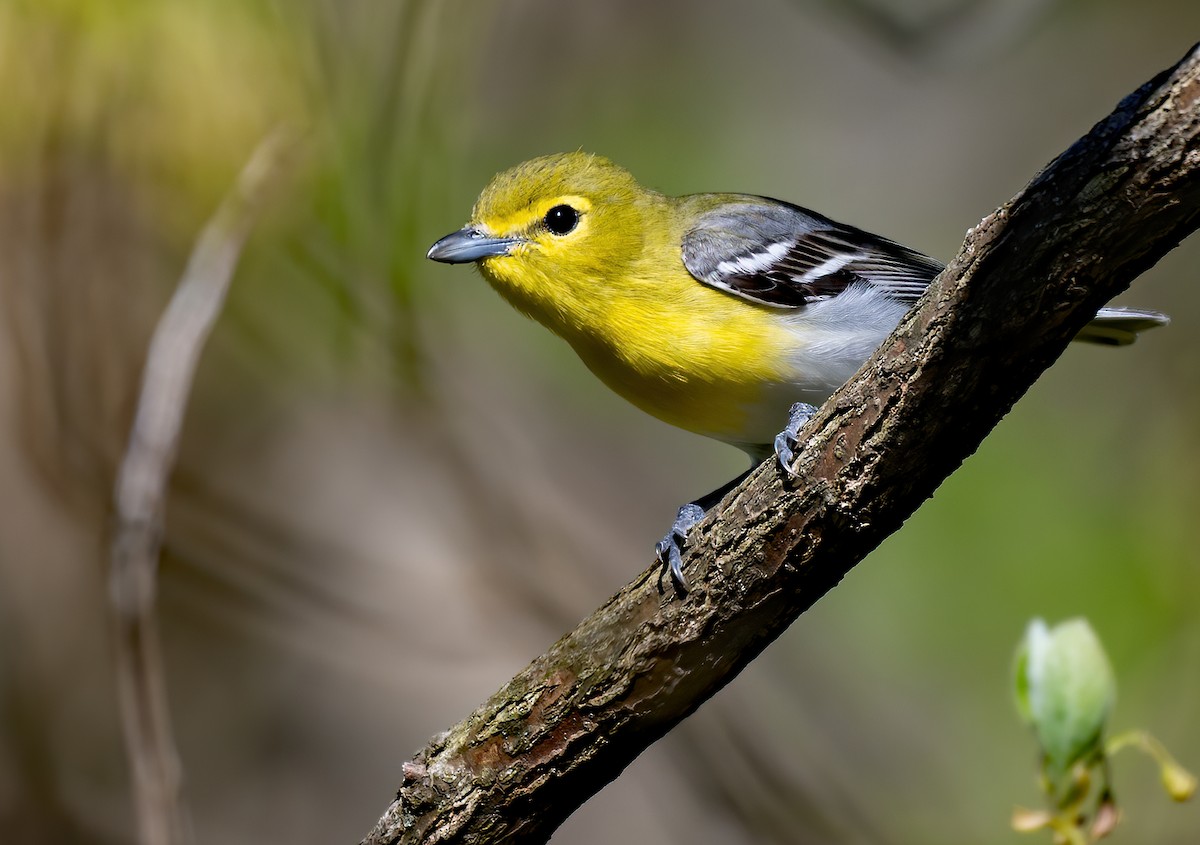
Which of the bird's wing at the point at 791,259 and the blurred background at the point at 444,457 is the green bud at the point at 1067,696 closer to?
the bird's wing at the point at 791,259

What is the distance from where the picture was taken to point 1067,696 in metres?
2.21

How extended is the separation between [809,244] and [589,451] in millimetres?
3080

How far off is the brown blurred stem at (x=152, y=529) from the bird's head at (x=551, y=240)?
737mm

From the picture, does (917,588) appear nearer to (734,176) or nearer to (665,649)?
(734,176)

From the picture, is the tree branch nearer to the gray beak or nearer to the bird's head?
the bird's head

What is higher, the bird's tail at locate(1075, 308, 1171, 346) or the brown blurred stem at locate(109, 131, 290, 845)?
the brown blurred stem at locate(109, 131, 290, 845)

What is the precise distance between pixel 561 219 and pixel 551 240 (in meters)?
0.10

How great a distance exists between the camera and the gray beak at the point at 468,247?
3513 millimetres

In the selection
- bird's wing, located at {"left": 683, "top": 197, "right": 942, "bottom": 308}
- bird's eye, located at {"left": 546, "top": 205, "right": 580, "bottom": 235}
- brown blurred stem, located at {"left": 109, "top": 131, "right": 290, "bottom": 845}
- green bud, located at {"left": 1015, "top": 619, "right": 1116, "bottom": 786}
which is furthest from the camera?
bird's eye, located at {"left": 546, "top": 205, "right": 580, "bottom": 235}

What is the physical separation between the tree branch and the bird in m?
0.67

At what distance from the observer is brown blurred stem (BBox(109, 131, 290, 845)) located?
298 centimetres

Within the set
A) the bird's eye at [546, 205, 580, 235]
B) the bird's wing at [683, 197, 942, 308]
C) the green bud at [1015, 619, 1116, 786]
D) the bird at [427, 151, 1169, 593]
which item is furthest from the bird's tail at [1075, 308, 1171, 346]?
the bird's eye at [546, 205, 580, 235]

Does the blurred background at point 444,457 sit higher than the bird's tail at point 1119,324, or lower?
higher

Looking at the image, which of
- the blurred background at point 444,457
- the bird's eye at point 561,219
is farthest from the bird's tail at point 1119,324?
the blurred background at point 444,457
